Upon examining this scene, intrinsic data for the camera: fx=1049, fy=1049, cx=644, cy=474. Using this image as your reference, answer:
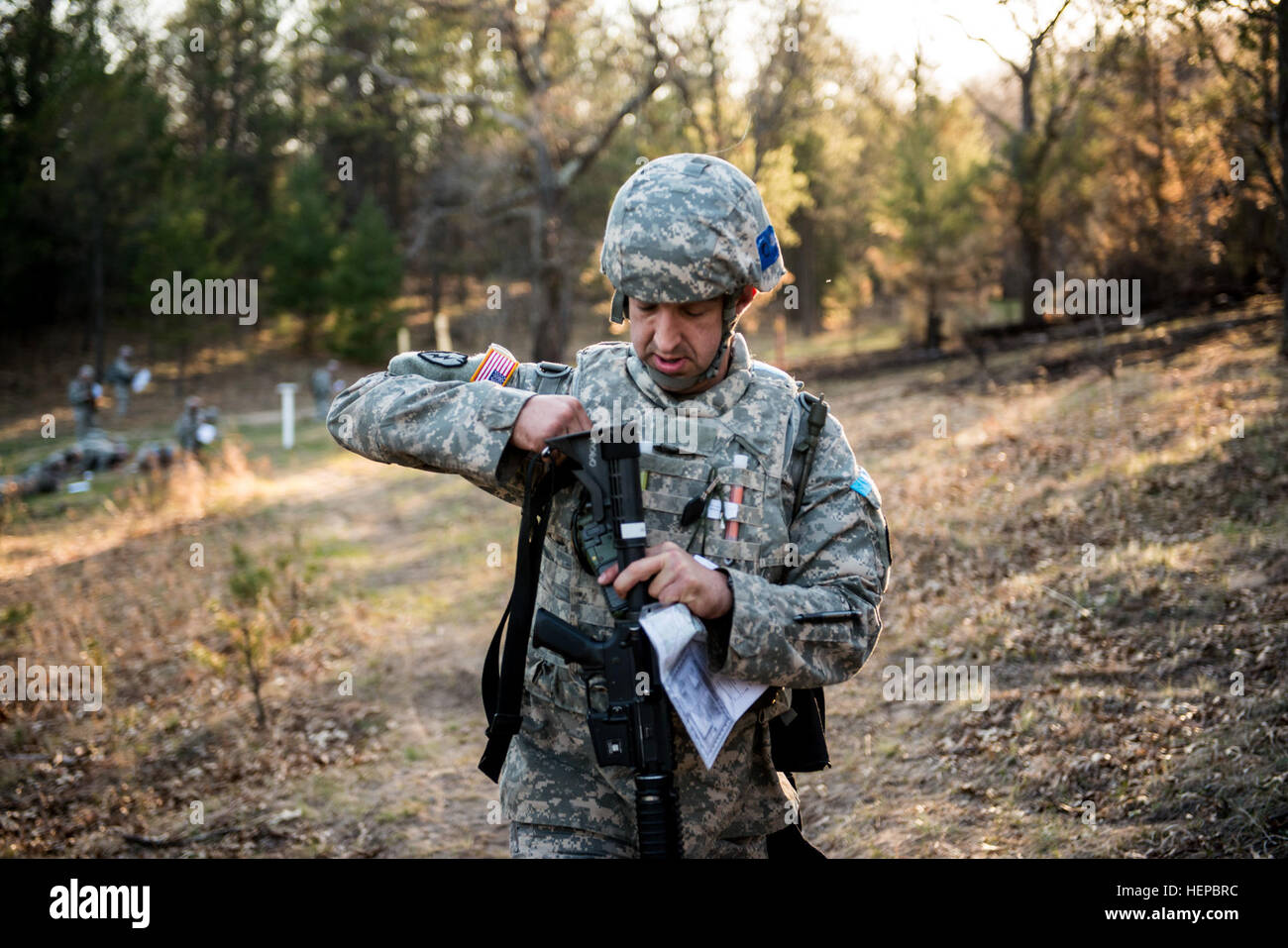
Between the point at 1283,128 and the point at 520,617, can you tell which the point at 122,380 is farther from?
the point at 520,617

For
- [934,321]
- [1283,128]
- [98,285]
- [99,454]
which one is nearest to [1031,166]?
[934,321]

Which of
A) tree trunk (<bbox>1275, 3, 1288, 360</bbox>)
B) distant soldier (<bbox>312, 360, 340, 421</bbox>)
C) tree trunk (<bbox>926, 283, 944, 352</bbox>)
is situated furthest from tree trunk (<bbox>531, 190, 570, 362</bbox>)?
tree trunk (<bbox>1275, 3, 1288, 360</bbox>)

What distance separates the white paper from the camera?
7.30ft

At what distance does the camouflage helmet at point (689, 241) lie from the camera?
8.07 feet

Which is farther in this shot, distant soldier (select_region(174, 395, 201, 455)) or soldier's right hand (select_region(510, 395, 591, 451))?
distant soldier (select_region(174, 395, 201, 455))

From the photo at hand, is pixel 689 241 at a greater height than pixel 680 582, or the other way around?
pixel 689 241

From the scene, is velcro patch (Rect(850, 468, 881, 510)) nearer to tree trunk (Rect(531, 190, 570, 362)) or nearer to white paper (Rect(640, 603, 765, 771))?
white paper (Rect(640, 603, 765, 771))

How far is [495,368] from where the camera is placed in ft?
8.91

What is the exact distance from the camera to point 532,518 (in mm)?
2559

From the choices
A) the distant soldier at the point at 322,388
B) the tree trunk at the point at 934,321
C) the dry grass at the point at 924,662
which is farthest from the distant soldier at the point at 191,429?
the tree trunk at the point at 934,321

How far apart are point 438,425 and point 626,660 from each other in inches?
28.3

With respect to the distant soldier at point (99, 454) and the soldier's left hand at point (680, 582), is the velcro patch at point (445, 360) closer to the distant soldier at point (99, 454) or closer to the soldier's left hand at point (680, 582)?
the soldier's left hand at point (680, 582)

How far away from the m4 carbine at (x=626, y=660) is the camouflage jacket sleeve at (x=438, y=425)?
16 centimetres

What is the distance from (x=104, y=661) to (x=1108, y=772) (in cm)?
693
